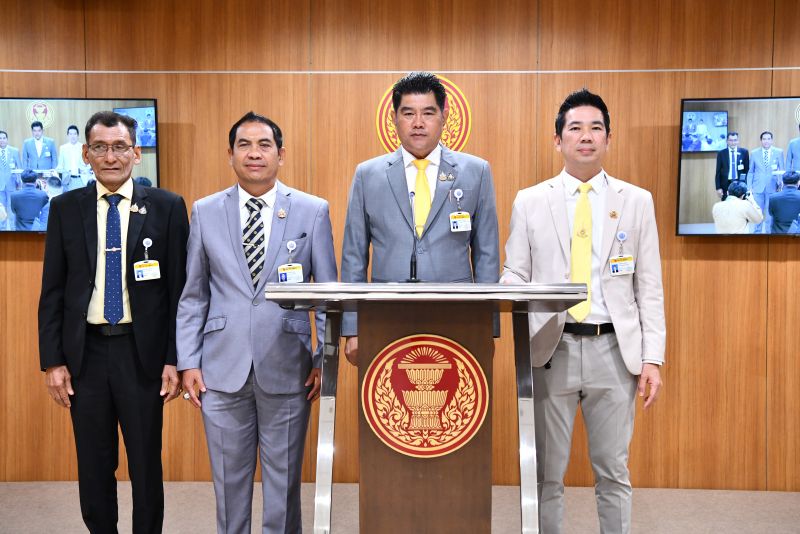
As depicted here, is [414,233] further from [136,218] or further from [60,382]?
[60,382]

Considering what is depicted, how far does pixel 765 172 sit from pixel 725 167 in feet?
0.73

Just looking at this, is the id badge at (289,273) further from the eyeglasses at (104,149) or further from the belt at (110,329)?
the eyeglasses at (104,149)

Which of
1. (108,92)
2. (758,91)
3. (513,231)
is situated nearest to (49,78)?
(108,92)

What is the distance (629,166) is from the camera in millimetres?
4113

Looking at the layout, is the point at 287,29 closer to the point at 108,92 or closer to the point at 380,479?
the point at 108,92

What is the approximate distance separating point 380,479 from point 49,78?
3.51 m

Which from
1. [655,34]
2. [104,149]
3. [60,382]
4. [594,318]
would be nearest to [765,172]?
[655,34]

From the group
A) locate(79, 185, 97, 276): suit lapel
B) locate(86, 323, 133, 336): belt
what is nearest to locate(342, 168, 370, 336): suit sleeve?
locate(86, 323, 133, 336): belt

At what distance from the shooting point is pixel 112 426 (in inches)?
106

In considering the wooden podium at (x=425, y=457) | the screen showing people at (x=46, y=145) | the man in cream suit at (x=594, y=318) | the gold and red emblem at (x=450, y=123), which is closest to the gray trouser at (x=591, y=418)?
the man in cream suit at (x=594, y=318)

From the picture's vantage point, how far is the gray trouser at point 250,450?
8.41ft

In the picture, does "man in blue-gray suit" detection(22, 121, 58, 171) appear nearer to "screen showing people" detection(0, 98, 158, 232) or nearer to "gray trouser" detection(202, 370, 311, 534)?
"screen showing people" detection(0, 98, 158, 232)

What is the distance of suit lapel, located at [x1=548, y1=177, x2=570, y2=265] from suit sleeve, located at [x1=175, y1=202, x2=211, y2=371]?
1353mm

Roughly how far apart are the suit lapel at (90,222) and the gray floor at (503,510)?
160 cm
